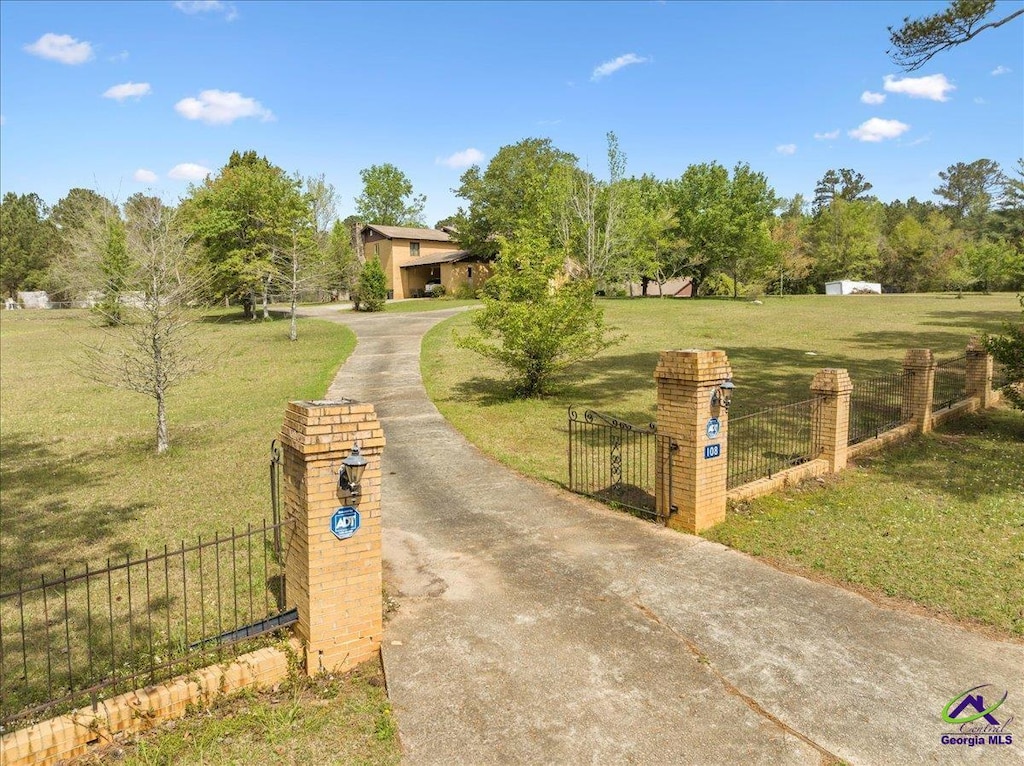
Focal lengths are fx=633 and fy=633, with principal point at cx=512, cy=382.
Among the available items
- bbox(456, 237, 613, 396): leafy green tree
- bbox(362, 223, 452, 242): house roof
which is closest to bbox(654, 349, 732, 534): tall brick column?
bbox(456, 237, 613, 396): leafy green tree

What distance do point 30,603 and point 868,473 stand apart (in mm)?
11167

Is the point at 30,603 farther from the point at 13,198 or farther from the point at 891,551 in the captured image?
the point at 13,198

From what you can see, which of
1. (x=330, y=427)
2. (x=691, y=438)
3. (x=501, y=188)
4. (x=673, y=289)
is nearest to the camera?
(x=330, y=427)

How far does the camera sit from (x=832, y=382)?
934 cm

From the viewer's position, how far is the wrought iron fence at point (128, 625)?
→ 4.47 metres

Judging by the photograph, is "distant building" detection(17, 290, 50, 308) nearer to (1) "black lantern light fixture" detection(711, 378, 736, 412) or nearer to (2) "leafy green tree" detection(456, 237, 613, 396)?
(2) "leafy green tree" detection(456, 237, 613, 396)

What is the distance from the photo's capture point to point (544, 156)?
52875 mm

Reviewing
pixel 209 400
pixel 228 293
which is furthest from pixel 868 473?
pixel 228 293

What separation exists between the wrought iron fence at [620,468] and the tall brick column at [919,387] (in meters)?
4.95

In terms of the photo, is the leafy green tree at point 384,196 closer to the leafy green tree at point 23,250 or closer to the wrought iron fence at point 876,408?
the leafy green tree at point 23,250

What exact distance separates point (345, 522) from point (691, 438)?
4.30m

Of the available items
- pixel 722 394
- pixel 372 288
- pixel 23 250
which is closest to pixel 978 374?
pixel 722 394

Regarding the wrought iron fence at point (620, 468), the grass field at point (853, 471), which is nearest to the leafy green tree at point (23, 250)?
the grass field at point (853, 471)

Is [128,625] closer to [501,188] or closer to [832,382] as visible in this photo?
[832,382]
